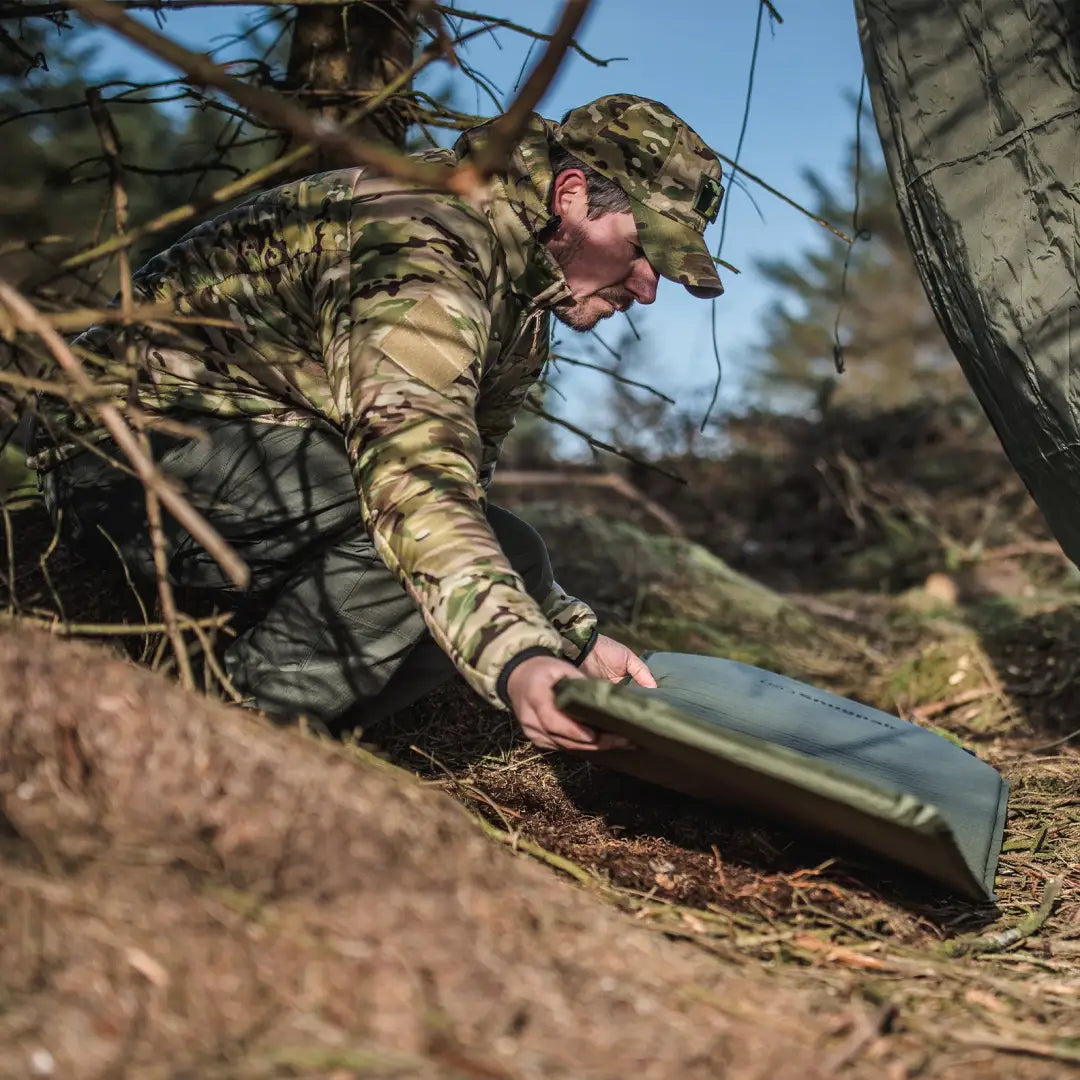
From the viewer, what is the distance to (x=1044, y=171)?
234 cm

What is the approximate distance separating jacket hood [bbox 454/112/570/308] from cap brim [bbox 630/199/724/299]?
20 centimetres

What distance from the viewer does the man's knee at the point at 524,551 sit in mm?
2539

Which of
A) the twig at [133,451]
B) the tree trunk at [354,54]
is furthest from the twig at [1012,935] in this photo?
the tree trunk at [354,54]

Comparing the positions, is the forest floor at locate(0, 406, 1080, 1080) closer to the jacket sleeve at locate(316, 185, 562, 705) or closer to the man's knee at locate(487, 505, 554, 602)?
the jacket sleeve at locate(316, 185, 562, 705)

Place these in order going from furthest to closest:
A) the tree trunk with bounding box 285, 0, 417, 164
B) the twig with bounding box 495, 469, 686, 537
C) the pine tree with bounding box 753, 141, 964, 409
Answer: the pine tree with bounding box 753, 141, 964, 409, the twig with bounding box 495, 469, 686, 537, the tree trunk with bounding box 285, 0, 417, 164

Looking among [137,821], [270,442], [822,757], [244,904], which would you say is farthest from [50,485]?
[822,757]

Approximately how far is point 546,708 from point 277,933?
550 millimetres

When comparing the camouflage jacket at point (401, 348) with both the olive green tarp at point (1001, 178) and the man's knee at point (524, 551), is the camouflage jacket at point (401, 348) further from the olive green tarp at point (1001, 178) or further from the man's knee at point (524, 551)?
the olive green tarp at point (1001, 178)

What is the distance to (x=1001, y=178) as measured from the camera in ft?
7.84

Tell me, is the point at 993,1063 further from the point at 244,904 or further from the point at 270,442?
the point at 270,442

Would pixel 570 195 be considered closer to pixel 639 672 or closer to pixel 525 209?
pixel 525 209

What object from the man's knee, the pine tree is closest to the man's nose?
the man's knee

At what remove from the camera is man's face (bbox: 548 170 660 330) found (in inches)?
91.2

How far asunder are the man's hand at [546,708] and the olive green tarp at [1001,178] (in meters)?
1.46
